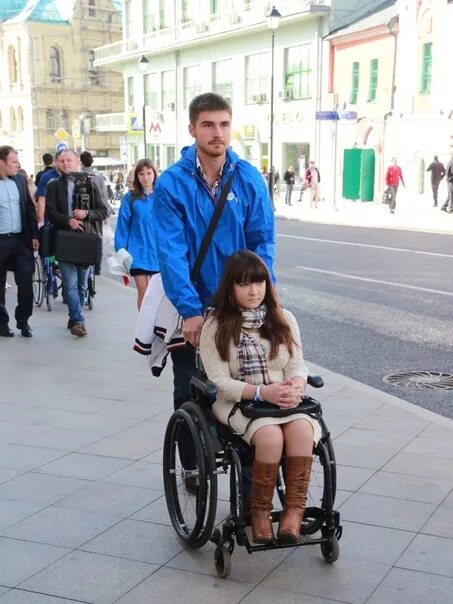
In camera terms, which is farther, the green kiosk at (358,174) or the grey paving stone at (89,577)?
the green kiosk at (358,174)

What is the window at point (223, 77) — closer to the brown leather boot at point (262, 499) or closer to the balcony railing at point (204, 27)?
the balcony railing at point (204, 27)

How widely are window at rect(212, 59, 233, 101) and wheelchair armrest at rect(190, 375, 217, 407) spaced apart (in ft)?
137

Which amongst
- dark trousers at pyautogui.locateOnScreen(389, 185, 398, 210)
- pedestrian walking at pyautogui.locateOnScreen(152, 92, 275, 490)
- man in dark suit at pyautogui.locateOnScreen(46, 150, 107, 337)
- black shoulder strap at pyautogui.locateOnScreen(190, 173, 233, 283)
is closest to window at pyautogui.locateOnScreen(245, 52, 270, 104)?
dark trousers at pyautogui.locateOnScreen(389, 185, 398, 210)

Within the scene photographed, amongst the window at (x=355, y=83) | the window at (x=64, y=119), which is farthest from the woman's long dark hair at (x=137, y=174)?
the window at (x=64, y=119)

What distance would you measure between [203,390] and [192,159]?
114 cm

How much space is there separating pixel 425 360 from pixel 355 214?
21.2 meters

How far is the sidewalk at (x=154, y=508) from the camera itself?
3510mm

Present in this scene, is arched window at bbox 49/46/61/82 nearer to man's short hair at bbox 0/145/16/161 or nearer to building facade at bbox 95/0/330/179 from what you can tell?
building facade at bbox 95/0/330/179

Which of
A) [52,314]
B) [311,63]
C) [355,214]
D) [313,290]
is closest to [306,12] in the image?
[311,63]

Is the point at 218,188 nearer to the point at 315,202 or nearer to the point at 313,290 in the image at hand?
the point at 313,290

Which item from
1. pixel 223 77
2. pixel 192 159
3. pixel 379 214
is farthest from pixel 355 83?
pixel 192 159

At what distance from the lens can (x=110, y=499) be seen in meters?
4.46

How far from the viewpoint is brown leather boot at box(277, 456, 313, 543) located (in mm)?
3520

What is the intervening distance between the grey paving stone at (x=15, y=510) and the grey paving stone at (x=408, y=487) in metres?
1.70
